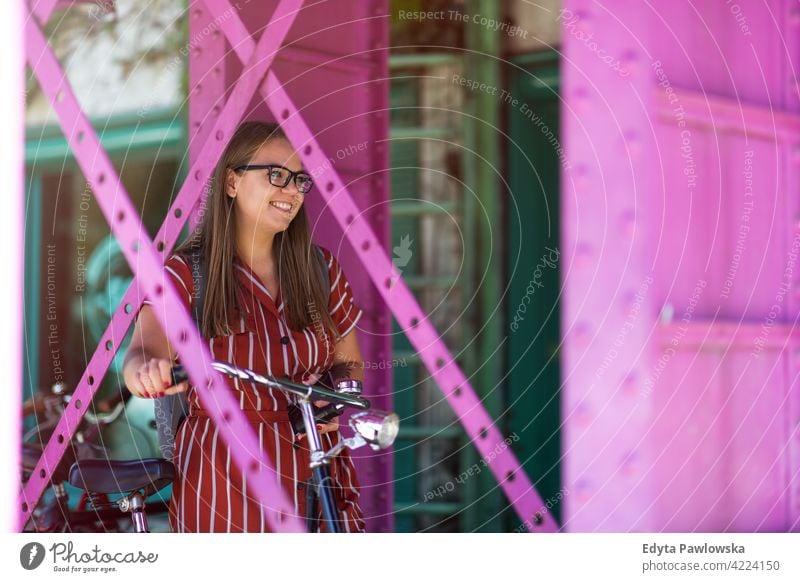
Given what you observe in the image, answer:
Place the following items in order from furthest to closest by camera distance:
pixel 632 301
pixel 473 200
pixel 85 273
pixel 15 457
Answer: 1. pixel 85 273
2. pixel 473 200
3. pixel 15 457
4. pixel 632 301

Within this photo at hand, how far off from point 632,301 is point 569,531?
609 mm

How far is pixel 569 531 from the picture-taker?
2793 mm

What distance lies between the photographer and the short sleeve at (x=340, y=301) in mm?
2988

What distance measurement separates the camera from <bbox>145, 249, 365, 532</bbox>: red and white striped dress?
281cm

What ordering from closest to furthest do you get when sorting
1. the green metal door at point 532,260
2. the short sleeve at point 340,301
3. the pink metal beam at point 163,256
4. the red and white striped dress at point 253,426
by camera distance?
the pink metal beam at point 163,256
the red and white striped dress at point 253,426
the short sleeve at point 340,301
the green metal door at point 532,260

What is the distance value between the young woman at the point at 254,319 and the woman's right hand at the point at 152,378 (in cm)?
22

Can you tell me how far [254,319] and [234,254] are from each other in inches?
6.6

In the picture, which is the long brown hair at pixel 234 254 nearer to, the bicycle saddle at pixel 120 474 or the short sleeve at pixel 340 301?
the short sleeve at pixel 340 301

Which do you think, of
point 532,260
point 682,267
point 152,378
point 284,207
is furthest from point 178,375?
point 532,260

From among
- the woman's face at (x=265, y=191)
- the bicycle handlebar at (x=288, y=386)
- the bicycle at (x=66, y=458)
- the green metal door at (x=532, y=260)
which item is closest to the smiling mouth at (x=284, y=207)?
the woman's face at (x=265, y=191)

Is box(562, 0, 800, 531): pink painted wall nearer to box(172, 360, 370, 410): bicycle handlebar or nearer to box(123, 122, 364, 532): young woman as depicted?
box(172, 360, 370, 410): bicycle handlebar

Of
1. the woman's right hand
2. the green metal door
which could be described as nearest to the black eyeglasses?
the woman's right hand
